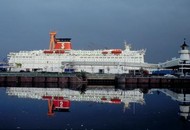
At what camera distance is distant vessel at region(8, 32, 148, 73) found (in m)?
81.1

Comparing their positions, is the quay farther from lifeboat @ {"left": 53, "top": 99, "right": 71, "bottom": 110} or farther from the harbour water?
lifeboat @ {"left": 53, "top": 99, "right": 71, "bottom": 110}

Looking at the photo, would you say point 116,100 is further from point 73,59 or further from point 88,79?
point 73,59

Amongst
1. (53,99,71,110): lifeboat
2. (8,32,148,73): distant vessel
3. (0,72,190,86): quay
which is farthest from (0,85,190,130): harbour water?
(8,32,148,73): distant vessel

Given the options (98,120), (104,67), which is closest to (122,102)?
(98,120)

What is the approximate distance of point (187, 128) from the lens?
2433cm

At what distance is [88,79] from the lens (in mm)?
62625

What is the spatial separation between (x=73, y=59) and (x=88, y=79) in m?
21.6

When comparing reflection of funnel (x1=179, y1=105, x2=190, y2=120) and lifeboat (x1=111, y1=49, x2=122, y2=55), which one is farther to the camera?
lifeboat (x1=111, y1=49, x2=122, y2=55)

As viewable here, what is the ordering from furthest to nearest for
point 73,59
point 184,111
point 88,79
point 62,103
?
point 73,59, point 88,79, point 62,103, point 184,111

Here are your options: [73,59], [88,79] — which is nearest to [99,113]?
[88,79]

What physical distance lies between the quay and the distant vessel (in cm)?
1782

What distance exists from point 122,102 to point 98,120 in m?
11.6

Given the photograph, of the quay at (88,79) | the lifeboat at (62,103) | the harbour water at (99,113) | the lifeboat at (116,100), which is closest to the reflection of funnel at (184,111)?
the harbour water at (99,113)

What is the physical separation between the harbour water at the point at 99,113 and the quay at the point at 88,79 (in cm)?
1754
